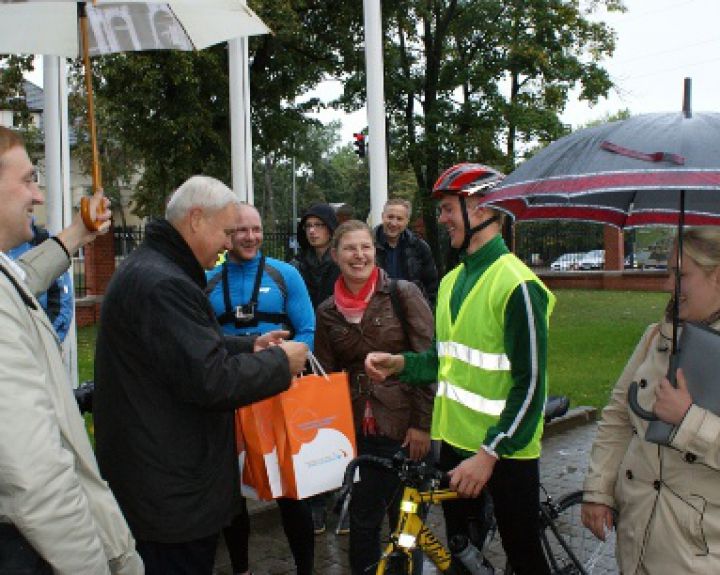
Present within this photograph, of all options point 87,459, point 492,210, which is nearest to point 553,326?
point 492,210

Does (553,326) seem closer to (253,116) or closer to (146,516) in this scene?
(253,116)

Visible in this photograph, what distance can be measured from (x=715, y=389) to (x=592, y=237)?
27.5 m

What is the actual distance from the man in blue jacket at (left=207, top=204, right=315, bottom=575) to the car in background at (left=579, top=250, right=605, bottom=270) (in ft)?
85.3

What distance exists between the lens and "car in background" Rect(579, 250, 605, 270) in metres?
29.2

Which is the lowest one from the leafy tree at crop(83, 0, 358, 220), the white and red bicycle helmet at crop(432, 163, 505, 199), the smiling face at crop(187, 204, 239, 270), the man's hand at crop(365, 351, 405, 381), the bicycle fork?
the bicycle fork

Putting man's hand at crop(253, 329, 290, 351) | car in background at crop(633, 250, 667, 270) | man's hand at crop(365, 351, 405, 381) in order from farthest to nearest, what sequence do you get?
1. car in background at crop(633, 250, 667, 270)
2. man's hand at crop(253, 329, 290, 351)
3. man's hand at crop(365, 351, 405, 381)

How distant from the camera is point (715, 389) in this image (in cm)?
239

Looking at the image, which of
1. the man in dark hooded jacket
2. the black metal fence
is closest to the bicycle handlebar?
the man in dark hooded jacket

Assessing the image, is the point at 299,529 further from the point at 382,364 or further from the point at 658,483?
the point at 658,483

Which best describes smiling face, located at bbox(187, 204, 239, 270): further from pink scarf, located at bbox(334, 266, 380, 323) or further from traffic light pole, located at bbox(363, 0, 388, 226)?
traffic light pole, located at bbox(363, 0, 388, 226)

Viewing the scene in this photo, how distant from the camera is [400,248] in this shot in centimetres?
660

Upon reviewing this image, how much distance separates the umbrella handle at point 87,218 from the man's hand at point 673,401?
2026 millimetres

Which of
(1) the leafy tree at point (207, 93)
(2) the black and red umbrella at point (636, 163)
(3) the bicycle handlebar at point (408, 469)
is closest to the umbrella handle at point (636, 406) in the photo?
(2) the black and red umbrella at point (636, 163)

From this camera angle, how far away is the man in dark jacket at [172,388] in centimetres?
271
